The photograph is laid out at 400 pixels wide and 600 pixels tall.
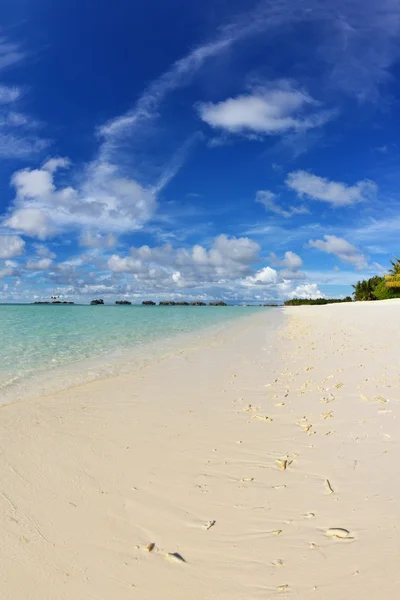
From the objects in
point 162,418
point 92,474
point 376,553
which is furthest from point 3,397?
point 376,553

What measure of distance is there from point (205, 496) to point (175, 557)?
3.37 ft

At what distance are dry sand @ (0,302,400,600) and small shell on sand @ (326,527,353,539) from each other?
13 mm

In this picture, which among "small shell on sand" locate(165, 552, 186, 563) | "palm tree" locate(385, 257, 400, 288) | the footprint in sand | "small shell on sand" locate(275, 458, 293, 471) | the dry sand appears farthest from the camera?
"palm tree" locate(385, 257, 400, 288)

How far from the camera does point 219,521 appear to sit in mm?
3582

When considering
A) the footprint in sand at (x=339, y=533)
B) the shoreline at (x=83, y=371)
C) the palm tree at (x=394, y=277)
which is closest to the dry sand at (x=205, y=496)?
the footprint in sand at (x=339, y=533)

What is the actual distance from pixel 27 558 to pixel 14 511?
850 millimetres

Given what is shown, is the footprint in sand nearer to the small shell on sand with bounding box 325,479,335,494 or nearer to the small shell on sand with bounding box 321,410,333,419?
the small shell on sand with bounding box 325,479,335,494

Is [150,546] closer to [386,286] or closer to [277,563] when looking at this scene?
[277,563]

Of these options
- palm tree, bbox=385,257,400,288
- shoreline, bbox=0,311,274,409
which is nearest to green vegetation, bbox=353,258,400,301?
palm tree, bbox=385,257,400,288

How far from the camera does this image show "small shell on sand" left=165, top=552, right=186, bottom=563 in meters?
3.05

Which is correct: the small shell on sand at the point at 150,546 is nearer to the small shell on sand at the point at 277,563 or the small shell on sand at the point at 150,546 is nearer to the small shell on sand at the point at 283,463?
the small shell on sand at the point at 277,563

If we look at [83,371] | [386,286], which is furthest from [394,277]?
[83,371]

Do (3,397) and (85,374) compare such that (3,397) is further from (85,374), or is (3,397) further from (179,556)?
(179,556)

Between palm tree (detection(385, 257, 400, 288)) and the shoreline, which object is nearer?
the shoreline
